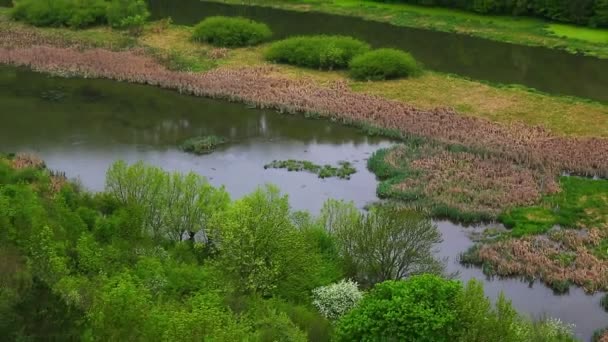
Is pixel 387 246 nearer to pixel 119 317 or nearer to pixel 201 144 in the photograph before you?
pixel 119 317

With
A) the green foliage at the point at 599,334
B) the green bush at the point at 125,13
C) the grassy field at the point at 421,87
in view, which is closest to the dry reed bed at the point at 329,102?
the grassy field at the point at 421,87

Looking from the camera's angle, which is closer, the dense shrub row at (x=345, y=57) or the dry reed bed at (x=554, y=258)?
the dry reed bed at (x=554, y=258)

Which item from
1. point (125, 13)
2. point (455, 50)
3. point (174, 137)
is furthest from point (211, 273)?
point (125, 13)

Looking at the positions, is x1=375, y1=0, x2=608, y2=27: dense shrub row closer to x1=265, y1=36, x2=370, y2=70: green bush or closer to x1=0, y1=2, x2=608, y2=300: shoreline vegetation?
x1=0, y1=2, x2=608, y2=300: shoreline vegetation

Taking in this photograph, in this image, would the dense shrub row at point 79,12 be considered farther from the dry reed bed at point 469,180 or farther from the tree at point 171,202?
the tree at point 171,202

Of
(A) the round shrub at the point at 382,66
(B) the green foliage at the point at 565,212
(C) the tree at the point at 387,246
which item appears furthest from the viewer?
(A) the round shrub at the point at 382,66

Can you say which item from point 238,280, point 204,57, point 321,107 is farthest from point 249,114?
point 238,280
